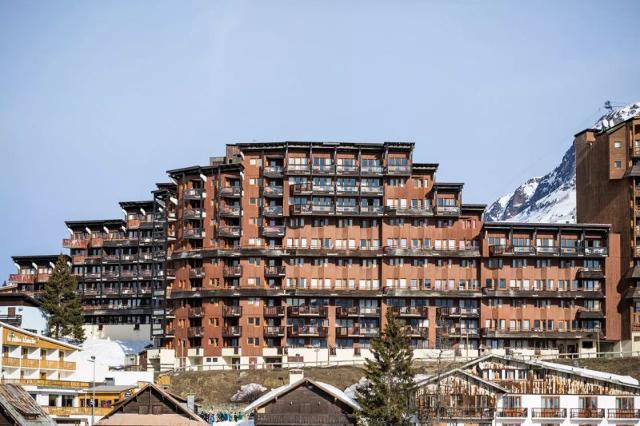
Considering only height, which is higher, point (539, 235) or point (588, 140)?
point (588, 140)

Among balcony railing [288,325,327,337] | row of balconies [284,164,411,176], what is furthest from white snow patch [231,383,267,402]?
row of balconies [284,164,411,176]

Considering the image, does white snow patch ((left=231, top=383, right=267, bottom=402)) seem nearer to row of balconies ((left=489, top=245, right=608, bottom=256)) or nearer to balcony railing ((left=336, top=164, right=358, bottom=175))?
balcony railing ((left=336, top=164, right=358, bottom=175))

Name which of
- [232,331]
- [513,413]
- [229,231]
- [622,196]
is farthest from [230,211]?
[513,413]

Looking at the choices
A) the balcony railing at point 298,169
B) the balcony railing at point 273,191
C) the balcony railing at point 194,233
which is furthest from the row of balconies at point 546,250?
the balcony railing at point 194,233

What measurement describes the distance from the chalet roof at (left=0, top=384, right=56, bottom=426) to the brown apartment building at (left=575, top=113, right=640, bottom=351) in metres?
89.0

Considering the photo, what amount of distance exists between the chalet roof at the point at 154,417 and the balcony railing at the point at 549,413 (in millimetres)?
34266

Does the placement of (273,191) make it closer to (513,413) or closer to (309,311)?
(309,311)

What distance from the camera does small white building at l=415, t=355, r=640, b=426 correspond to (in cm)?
11388

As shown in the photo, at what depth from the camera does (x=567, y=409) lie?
115625 millimetres

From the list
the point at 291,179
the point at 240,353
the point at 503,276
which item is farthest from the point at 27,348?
the point at 503,276

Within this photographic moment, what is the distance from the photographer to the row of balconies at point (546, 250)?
544 feet

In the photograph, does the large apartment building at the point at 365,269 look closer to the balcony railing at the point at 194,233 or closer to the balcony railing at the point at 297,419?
the balcony railing at the point at 194,233

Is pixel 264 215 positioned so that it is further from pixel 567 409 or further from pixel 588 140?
pixel 567 409

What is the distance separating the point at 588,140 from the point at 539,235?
2127cm
